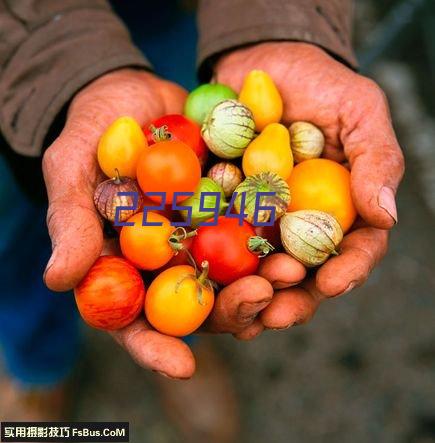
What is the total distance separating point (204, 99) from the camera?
283cm

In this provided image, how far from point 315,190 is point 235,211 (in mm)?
332

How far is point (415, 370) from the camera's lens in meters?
3.88

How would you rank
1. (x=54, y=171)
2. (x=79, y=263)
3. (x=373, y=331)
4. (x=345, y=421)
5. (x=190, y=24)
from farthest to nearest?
(x=373, y=331)
(x=345, y=421)
(x=190, y=24)
(x=54, y=171)
(x=79, y=263)

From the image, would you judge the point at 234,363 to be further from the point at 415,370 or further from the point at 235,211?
the point at 235,211

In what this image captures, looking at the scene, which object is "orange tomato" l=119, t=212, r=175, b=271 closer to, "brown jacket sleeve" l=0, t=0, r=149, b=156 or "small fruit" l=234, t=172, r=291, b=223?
"small fruit" l=234, t=172, r=291, b=223

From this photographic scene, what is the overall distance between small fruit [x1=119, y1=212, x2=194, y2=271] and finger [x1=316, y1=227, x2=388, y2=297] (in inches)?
21.2

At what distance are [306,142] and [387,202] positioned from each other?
56 cm

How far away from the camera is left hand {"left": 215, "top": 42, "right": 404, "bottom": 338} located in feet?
7.56

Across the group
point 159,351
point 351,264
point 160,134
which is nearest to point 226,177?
point 160,134

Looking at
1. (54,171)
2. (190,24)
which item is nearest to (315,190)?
(54,171)

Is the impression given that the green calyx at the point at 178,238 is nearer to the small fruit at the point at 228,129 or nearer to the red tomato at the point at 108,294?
the red tomato at the point at 108,294

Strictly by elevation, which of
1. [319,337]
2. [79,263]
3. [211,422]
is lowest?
[211,422]

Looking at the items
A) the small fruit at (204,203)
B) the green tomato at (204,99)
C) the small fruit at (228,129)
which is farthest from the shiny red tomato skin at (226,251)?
the green tomato at (204,99)

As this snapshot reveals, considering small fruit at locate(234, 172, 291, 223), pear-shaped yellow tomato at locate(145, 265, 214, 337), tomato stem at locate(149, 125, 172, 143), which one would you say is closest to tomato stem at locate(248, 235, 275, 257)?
small fruit at locate(234, 172, 291, 223)
